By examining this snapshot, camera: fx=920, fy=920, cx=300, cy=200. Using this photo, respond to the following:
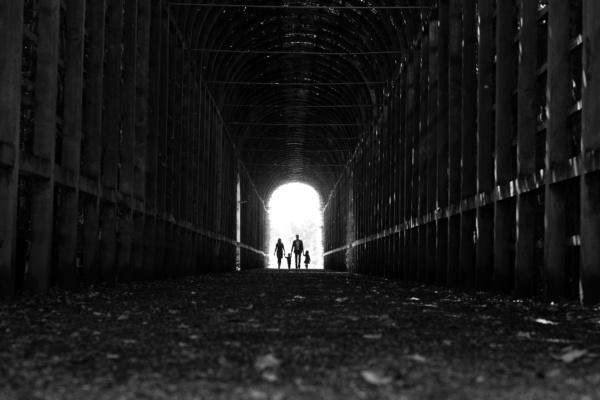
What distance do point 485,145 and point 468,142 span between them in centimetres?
136

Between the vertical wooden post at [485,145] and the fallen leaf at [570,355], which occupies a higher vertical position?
the vertical wooden post at [485,145]

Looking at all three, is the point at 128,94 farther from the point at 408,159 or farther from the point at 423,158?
the point at 408,159

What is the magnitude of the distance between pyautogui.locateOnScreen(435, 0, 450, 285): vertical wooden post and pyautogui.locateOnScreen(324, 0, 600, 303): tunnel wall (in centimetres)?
2

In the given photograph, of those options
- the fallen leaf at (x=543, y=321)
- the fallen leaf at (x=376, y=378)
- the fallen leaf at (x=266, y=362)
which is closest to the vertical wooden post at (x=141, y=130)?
the fallen leaf at (x=543, y=321)

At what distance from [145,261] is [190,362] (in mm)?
12718

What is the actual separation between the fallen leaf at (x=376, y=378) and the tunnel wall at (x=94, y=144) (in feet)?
18.6

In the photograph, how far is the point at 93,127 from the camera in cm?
1262

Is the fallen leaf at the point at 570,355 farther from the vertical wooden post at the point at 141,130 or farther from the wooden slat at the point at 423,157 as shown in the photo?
the wooden slat at the point at 423,157

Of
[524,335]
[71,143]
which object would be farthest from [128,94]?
[524,335]

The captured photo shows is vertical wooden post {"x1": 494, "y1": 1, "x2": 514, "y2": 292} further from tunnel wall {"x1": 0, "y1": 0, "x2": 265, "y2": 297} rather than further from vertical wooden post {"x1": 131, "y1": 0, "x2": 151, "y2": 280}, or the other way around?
vertical wooden post {"x1": 131, "y1": 0, "x2": 151, "y2": 280}

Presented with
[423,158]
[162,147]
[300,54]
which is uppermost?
[300,54]

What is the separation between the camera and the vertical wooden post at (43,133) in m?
10.1

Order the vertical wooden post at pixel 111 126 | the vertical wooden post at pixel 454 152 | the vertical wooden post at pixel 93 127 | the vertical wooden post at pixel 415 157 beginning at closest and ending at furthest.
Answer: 1. the vertical wooden post at pixel 93 127
2. the vertical wooden post at pixel 111 126
3. the vertical wooden post at pixel 454 152
4. the vertical wooden post at pixel 415 157

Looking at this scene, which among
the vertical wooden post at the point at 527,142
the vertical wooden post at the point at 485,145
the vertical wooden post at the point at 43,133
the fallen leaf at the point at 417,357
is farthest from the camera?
the vertical wooden post at the point at 485,145
